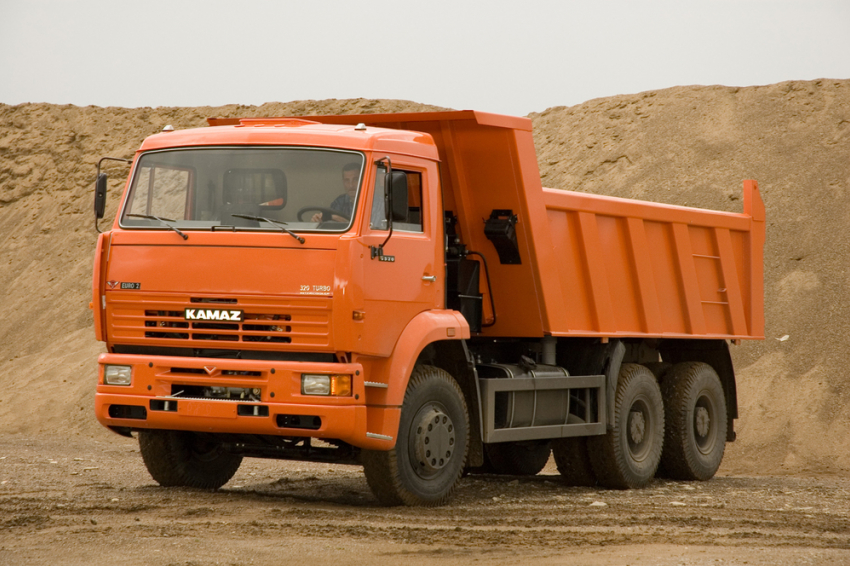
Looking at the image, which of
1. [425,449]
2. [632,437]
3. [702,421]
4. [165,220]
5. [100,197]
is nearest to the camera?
[165,220]

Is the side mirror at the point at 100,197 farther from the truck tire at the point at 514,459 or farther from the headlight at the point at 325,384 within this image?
the truck tire at the point at 514,459

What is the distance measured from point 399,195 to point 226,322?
1674 millimetres

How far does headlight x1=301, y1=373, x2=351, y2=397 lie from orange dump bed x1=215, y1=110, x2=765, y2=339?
95.7 inches

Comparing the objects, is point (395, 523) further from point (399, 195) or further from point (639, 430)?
point (639, 430)

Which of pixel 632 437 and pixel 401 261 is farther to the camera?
pixel 632 437

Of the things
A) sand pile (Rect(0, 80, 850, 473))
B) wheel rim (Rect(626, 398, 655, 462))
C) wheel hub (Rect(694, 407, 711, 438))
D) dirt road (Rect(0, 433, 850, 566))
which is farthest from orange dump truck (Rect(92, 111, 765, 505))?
sand pile (Rect(0, 80, 850, 473))

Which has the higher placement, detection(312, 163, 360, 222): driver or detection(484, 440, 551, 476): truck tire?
detection(312, 163, 360, 222): driver

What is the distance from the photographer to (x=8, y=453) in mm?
14508

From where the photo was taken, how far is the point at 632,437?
1235cm

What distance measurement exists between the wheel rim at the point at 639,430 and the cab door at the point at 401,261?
3.74 meters

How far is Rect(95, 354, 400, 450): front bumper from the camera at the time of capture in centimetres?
851

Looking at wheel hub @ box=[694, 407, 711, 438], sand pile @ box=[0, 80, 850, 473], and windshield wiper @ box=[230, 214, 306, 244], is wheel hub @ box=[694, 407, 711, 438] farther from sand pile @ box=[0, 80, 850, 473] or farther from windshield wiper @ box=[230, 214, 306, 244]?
windshield wiper @ box=[230, 214, 306, 244]

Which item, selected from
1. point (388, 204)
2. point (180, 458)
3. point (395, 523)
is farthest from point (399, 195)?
point (180, 458)

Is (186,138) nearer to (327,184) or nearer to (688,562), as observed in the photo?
(327,184)
